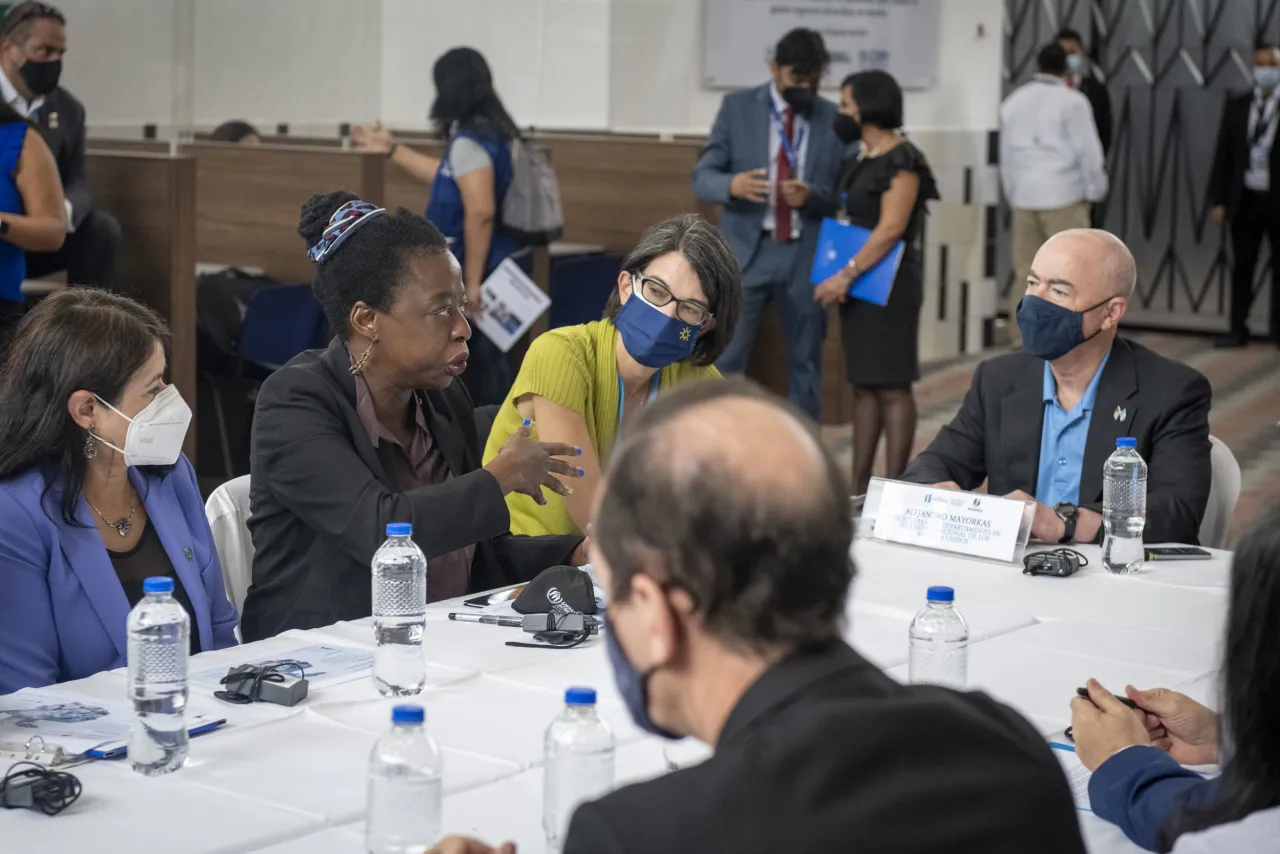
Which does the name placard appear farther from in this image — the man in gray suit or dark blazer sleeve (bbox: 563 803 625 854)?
the man in gray suit

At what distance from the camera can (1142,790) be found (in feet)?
5.80

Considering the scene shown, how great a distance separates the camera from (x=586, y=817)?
42.5 inches

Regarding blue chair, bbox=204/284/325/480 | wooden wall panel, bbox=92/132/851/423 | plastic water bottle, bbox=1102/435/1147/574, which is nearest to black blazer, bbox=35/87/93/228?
wooden wall panel, bbox=92/132/851/423

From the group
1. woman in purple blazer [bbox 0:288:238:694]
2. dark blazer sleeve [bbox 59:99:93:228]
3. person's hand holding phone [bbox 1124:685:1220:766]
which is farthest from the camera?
dark blazer sleeve [bbox 59:99:93:228]

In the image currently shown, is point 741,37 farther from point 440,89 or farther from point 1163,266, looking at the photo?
point 1163,266

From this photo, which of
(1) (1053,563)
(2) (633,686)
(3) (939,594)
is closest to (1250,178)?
(1) (1053,563)

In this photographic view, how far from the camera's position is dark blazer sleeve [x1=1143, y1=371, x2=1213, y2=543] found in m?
3.19

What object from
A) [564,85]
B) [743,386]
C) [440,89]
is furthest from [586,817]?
[564,85]

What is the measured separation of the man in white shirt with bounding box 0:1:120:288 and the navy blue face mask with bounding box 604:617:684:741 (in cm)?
418

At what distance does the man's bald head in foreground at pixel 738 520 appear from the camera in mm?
1118

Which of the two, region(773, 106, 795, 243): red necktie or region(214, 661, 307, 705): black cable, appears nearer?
region(214, 661, 307, 705): black cable

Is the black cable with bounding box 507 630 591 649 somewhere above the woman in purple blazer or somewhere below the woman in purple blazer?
below

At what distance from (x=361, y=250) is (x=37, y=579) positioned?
785mm

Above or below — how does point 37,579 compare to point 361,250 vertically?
below
